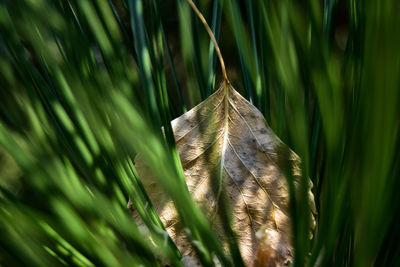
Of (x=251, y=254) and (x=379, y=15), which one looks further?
(x=251, y=254)

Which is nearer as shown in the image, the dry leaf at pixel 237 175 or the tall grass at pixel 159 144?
the tall grass at pixel 159 144

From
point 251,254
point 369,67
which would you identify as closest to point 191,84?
point 251,254

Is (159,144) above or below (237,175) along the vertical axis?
above

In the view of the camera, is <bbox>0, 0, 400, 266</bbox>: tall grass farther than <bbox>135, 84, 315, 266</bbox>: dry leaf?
No

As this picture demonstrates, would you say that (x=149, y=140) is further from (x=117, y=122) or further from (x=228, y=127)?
(x=228, y=127)

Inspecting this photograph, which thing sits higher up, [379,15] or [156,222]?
[379,15]

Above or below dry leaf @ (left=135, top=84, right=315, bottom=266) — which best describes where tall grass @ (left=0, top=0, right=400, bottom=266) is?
above

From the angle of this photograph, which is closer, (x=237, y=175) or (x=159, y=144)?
(x=159, y=144)

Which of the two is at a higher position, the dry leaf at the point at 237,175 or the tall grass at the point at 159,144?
the tall grass at the point at 159,144
